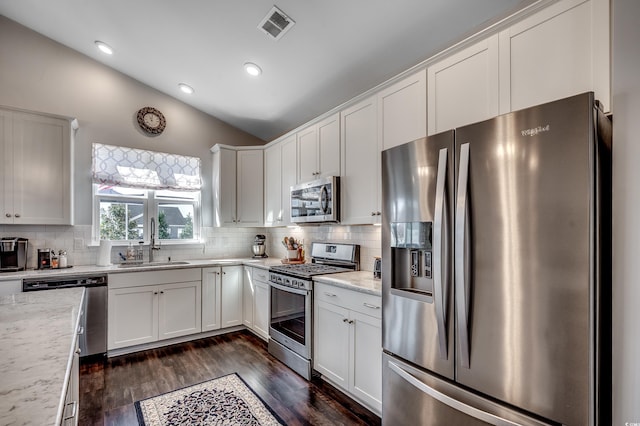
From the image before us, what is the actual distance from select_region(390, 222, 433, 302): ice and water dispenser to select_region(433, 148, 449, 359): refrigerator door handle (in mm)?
109

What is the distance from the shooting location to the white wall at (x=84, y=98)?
3338mm

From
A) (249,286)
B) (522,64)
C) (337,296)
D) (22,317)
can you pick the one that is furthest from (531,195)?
(249,286)

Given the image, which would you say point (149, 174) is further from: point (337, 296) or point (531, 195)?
point (531, 195)

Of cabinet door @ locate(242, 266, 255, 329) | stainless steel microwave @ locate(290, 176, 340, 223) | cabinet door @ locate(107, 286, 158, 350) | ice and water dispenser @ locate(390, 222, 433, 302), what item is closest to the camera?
ice and water dispenser @ locate(390, 222, 433, 302)

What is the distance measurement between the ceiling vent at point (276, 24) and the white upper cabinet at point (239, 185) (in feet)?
6.15

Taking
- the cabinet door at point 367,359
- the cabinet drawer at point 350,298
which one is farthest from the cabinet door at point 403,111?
the cabinet door at point 367,359

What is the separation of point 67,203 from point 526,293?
4.11 m

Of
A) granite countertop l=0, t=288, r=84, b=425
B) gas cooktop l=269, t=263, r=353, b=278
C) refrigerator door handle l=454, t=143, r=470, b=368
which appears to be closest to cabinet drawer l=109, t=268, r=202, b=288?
gas cooktop l=269, t=263, r=353, b=278

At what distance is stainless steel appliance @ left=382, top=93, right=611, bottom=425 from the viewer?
1.13 metres

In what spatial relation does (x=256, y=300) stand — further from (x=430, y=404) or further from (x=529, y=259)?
(x=529, y=259)

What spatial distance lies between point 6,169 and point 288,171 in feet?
9.18

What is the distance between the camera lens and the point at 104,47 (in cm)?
343

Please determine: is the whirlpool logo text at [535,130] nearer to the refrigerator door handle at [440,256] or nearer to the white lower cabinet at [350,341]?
the refrigerator door handle at [440,256]

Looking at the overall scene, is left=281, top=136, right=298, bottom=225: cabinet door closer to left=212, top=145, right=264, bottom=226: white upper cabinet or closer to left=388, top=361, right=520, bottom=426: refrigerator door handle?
left=212, top=145, right=264, bottom=226: white upper cabinet
